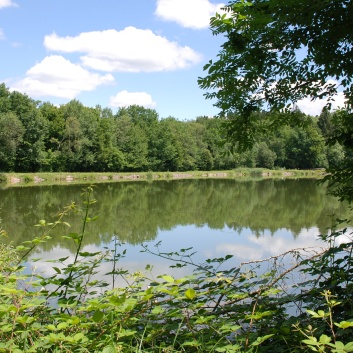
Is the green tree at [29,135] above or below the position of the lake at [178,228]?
above

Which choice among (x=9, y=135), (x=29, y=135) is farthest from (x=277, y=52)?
(x=29, y=135)

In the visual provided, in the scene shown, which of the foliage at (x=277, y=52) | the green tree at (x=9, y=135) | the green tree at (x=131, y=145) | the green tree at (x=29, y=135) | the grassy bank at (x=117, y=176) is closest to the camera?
the foliage at (x=277, y=52)

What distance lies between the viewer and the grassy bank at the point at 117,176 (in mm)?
38241

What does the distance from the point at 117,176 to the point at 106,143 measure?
19.2 ft

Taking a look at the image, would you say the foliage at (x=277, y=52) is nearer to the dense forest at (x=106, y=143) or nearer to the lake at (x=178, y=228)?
the lake at (x=178, y=228)

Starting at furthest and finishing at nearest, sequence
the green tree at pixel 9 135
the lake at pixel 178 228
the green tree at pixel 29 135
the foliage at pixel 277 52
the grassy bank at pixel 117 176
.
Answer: the green tree at pixel 29 135 → the green tree at pixel 9 135 → the grassy bank at pixel 117 176 → the lake at pixel 178 228 → the foliage at pixel 277 52

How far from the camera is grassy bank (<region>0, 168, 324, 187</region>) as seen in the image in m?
38.2

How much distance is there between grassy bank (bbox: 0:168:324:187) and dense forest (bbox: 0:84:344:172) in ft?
8.04

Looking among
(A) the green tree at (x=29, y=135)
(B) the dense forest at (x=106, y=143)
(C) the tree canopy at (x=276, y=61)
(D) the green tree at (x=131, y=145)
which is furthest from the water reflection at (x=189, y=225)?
(D) the green tree at (x=131, y=145)

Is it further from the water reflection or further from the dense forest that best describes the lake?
the dense forest

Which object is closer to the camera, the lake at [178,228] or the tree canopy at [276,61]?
the tree canopy at [276,61]

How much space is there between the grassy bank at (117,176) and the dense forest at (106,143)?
2.45 meters

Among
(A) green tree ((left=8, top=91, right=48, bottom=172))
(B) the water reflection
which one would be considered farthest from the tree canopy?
(A) green tree ((left=8, top=91, right=48, bottom=172))

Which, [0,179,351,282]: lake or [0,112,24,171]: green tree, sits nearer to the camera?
[0,179,351,282]: lake
